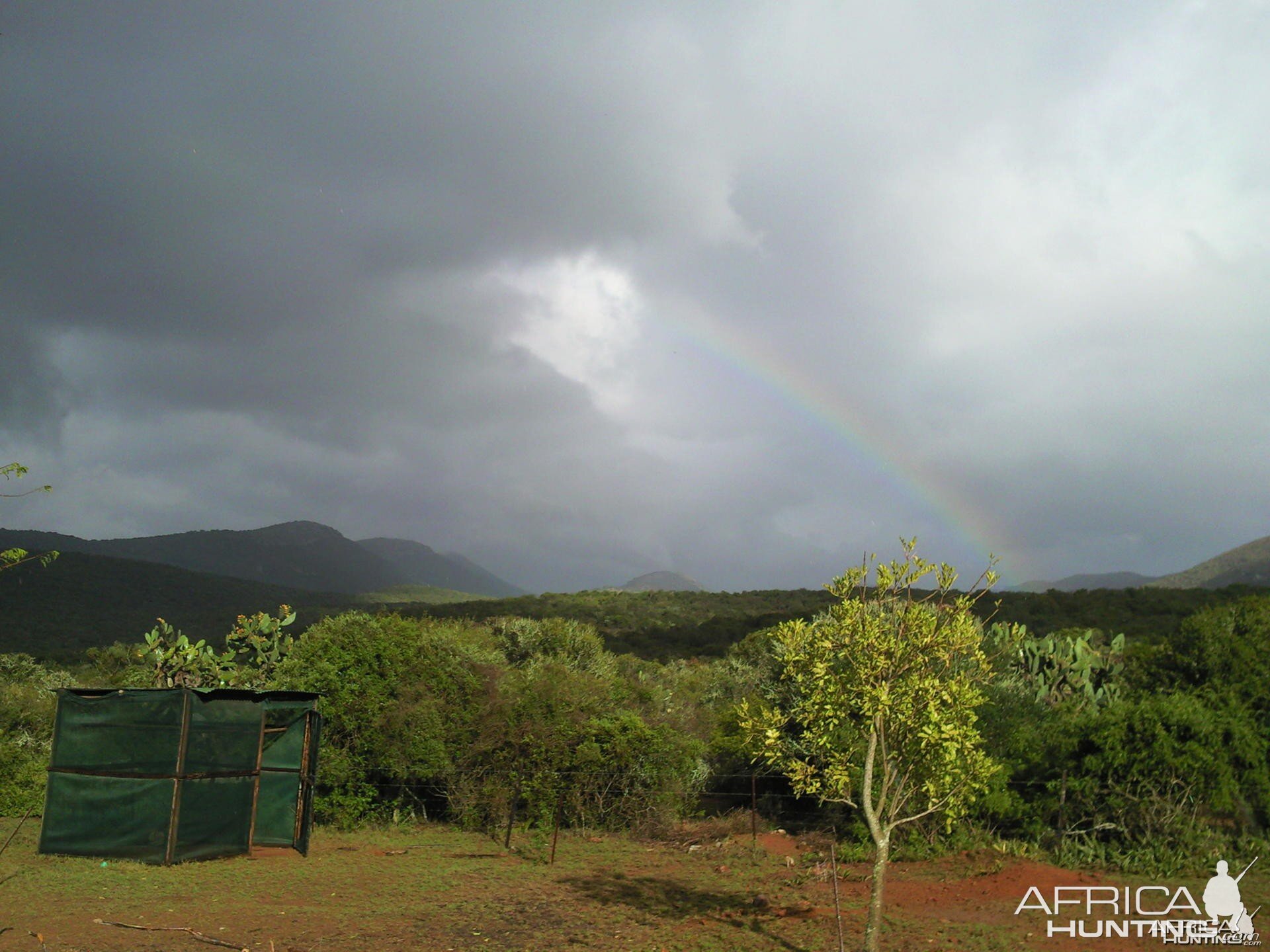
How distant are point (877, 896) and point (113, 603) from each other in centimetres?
6760

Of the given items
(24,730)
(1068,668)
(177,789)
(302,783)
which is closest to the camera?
(177,789)

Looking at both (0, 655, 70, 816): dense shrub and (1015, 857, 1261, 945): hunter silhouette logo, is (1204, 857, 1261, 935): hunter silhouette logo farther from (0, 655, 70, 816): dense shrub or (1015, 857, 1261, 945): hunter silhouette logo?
(0, 655, 70, 816): dense shrub

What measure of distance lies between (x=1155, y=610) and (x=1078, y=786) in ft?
127

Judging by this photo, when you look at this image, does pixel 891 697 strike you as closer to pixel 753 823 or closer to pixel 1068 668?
pixel 753 823

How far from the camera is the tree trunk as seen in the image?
754 centimetres

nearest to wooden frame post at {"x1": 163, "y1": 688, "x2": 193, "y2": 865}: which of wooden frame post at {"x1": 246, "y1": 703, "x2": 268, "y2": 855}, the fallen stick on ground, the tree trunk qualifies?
wooden frame post at {"x1": 246, "y1": 703, "x2": 268, "y2": 855}

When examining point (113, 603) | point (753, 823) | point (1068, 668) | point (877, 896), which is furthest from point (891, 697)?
point (113, 603)

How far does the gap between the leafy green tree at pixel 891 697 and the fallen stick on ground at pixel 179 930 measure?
6.17 metres

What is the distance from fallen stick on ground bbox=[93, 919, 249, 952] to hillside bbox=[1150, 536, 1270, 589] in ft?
288

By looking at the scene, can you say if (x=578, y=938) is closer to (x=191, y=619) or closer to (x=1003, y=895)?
(x=1003, y=895)

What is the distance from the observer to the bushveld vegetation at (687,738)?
1273 centimetres

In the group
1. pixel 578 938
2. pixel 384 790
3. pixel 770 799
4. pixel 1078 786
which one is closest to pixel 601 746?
pixel 770 799

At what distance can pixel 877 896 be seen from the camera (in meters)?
7.72

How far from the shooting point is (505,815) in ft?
55.6
